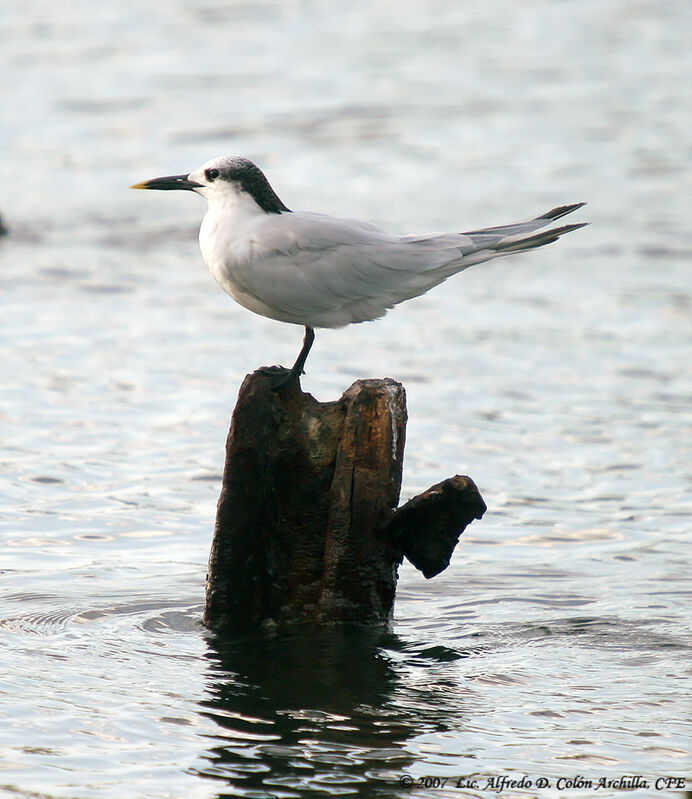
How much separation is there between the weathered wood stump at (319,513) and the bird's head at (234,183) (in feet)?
2.92

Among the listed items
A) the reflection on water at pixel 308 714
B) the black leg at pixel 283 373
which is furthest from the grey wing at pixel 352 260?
the reflection on water at pixel 308 714

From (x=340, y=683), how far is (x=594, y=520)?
11.0ft

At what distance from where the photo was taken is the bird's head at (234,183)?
21.7 ft

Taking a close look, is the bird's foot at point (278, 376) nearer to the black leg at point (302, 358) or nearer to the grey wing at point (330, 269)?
the black leg at point (302, 358)

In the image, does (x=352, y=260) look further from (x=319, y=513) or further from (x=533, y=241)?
(x=319, y=513)

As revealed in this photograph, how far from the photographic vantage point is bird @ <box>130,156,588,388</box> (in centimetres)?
643

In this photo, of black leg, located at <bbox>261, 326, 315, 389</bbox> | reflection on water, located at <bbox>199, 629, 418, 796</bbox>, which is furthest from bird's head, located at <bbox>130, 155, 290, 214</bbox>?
reflection on water, located at <bbox>199, 629, 418, 796</bbox>

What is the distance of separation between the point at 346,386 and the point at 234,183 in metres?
5.31

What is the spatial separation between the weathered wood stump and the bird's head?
89cm

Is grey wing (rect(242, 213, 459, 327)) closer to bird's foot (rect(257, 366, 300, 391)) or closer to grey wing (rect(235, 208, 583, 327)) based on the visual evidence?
grey wing (rect(235, 208, 583, 327))

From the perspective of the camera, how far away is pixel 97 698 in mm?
5941

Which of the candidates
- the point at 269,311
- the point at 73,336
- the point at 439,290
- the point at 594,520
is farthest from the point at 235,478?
the point at 439,290

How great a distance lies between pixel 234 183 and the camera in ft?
21.8

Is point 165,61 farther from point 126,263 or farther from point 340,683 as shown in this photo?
point 340,683
